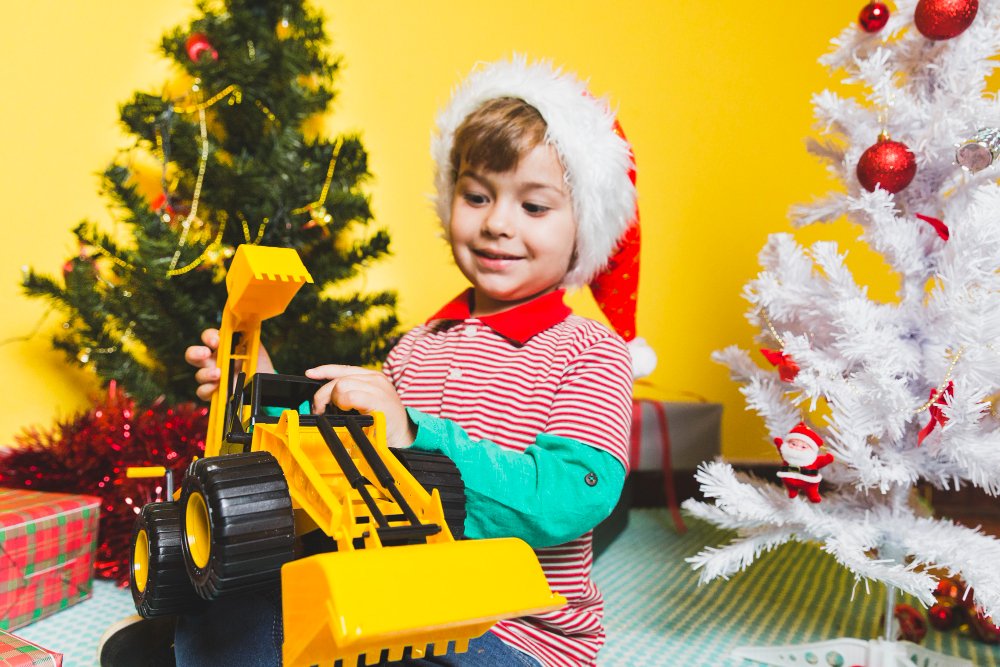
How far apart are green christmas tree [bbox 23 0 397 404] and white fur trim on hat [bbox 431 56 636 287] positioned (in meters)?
0.39

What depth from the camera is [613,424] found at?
655 mm

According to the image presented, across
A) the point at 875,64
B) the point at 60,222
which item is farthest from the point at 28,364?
the point at 875,64

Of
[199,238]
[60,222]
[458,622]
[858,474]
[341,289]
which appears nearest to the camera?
[458,622]

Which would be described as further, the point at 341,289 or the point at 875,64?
the point at 341,289

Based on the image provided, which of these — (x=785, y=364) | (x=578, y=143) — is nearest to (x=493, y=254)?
(x=578, y=143)

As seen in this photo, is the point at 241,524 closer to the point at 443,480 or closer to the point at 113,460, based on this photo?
the point at 443,480

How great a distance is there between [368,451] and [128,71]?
1.19 m

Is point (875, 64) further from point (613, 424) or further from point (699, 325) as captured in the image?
point (699, 325)

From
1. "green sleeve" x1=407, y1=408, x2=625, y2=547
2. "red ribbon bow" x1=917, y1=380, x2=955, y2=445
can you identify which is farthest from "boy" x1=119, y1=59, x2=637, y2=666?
"red ribbon bow" x1=917, y1=380, x2=955, y2=445

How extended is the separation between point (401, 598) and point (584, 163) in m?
0.53

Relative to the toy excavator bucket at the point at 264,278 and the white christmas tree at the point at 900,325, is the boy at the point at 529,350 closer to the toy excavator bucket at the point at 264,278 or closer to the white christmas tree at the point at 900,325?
the toy excavator bucket at the point at 264,278

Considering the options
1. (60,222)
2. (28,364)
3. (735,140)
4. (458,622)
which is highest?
(735,140)

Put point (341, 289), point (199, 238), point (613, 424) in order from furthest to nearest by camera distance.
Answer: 1. point (341, 289)
2. point (199, 238)
3. point (613, 424)

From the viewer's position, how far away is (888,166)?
85 centimetres
